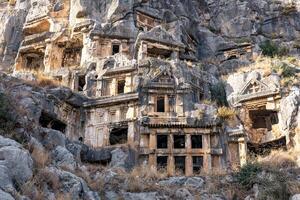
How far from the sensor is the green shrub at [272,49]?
4422cm

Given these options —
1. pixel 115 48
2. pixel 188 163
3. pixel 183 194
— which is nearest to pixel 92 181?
pixel 183 194

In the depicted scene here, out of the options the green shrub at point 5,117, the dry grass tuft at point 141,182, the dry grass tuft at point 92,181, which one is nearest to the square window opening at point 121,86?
the dry grass tuft at point 141,182

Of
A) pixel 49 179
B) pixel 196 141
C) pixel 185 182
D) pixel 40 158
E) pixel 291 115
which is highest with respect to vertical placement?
pixel 291 115

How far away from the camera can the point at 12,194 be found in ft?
31.5

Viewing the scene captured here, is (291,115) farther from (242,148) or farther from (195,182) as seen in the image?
(195,182)

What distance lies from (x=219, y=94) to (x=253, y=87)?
4.10 metres

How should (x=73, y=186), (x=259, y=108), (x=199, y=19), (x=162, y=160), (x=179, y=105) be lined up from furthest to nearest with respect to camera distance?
(x=199, y=19) < (x=259, y=108) < (x=179, y=105) < (x=162, y=160) < (x=73, y=186)

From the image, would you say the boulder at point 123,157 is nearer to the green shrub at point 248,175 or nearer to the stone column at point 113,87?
Result: the stone column at point 113,87

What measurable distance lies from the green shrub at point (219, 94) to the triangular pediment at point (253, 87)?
2.82 m

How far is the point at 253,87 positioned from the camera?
101 ft

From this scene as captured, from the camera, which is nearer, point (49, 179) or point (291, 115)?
point (49, 179)

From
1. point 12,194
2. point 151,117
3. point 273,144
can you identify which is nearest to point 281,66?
point 273,144

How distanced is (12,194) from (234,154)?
2023 centimetres

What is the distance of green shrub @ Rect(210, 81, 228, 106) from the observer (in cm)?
3388
